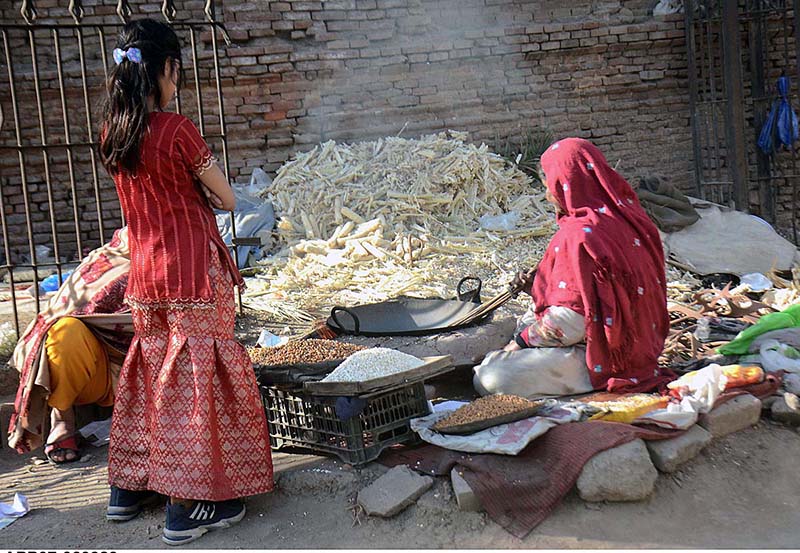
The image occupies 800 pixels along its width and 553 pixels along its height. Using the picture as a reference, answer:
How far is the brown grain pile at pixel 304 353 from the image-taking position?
155 inches

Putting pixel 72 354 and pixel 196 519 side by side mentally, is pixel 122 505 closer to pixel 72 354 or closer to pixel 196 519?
pixel 196 519

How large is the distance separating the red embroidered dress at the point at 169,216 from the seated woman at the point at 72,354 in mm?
955

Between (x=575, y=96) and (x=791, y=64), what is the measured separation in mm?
2772

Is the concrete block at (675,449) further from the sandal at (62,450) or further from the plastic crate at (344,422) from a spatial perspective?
the sandal at (62,450)

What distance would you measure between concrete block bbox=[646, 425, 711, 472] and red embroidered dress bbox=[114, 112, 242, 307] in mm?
1989

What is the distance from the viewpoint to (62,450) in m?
4.22

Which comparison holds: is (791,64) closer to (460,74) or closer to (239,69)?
(460,74)

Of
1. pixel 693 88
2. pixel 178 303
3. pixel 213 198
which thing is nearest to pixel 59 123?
pixel 213 198

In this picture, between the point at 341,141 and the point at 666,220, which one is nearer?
the point at 666,220

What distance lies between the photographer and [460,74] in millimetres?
9336

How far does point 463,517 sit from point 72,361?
81.6 inches

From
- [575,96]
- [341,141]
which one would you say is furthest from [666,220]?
[341,141]

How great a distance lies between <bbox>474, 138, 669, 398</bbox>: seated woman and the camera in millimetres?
4023

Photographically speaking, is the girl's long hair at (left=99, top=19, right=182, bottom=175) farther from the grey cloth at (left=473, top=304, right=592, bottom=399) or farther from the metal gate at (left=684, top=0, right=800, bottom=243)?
the metal gate at (left=684, top=0, right=800, bottom=243)
